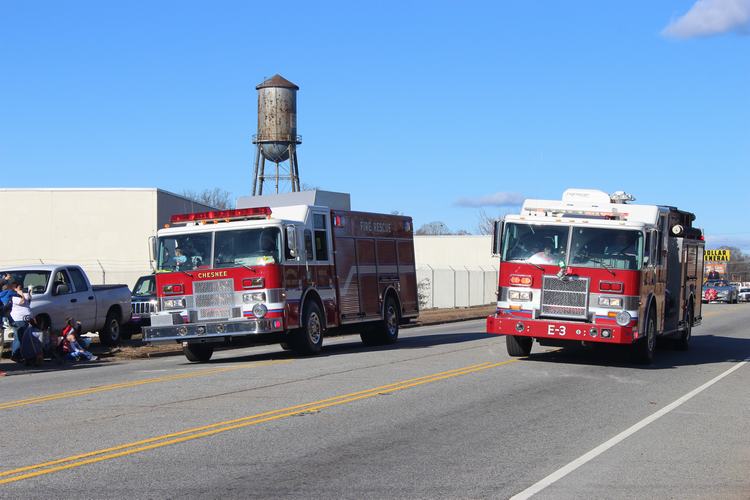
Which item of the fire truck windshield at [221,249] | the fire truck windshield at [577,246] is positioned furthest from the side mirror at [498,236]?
the fire truck windshield at [221,249]

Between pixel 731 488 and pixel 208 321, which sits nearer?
pixel 731 488

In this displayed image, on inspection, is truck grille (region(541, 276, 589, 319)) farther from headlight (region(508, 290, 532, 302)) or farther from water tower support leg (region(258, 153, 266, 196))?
water tower support leg (region(258, 153, 266, 196))

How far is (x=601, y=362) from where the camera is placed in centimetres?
1895

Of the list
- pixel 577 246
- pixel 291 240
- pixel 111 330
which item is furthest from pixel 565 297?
pixel 111 330

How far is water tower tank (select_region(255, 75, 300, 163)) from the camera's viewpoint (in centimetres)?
6206

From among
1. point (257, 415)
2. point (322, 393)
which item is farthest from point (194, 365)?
point (257, 415)

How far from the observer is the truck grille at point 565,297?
1720 centimetres

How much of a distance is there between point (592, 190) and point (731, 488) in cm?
1081

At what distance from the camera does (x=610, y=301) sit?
17.1 meters

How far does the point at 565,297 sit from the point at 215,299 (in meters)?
6.48

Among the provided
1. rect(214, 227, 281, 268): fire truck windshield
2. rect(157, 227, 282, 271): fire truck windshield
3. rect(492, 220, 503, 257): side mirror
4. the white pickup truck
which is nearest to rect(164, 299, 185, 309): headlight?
rect(157, 227, 282, 271): fire truck windshield

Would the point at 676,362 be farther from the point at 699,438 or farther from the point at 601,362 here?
the point at 699,438

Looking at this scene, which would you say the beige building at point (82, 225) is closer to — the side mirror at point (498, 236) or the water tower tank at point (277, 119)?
the water tower tank at point (277, 119)

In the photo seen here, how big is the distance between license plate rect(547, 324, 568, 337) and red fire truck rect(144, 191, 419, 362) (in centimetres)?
490
